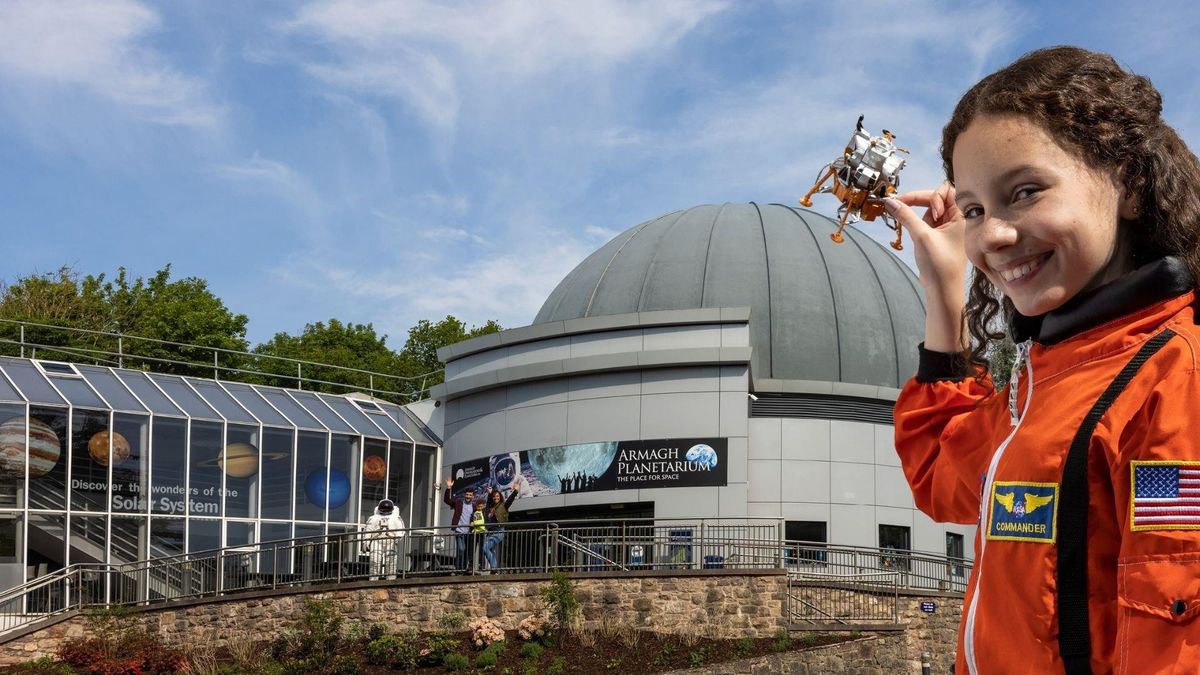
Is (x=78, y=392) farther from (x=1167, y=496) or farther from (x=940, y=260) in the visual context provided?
(x=1167, y=496)

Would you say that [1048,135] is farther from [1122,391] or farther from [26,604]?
[26,604]

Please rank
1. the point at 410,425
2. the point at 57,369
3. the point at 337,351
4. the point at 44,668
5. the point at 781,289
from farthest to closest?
the point at 337,351, the point at 410,425, the point at 781,289, the point at 57,369, the point at 44,668

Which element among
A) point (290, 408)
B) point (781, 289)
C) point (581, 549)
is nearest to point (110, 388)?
point (290, 408)

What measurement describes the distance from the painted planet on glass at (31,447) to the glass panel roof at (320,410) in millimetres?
6536

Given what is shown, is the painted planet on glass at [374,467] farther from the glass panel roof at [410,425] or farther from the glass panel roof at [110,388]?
the glass panel roof at [110,388]

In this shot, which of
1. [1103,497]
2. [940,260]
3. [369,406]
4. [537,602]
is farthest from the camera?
[369,406]

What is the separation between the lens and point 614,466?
2833 cm

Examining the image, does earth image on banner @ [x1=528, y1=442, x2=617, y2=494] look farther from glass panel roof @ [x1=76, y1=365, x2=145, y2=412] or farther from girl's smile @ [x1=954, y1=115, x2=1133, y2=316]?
girl's smile @ [x1=954, y1=115, x2=1133, y2=316]

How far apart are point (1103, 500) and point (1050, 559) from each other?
4.6 inches

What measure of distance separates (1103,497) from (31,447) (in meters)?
28.0

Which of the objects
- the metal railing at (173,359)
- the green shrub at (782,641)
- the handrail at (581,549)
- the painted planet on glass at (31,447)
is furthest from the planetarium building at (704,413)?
the metal railing at (173,359)

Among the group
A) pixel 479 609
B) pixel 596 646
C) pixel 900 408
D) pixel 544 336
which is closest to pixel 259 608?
pixel 479 609

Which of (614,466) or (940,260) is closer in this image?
(940,260)

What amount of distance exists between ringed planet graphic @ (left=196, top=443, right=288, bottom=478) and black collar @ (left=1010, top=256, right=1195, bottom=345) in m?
29.2
